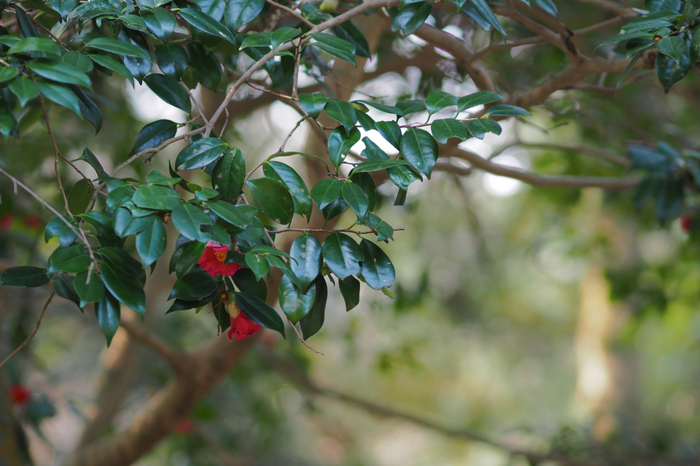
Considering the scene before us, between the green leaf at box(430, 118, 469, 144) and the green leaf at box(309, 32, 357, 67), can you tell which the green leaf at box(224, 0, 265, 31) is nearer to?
the green leaf at box(309, 32, 357, 67)

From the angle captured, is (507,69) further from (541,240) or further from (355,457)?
(355,457)

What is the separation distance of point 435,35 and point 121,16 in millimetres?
616

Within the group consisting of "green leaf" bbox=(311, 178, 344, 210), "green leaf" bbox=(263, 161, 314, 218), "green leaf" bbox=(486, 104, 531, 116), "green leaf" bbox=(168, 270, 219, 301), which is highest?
"green leaf" bbox=(486, 104, 531, 116)

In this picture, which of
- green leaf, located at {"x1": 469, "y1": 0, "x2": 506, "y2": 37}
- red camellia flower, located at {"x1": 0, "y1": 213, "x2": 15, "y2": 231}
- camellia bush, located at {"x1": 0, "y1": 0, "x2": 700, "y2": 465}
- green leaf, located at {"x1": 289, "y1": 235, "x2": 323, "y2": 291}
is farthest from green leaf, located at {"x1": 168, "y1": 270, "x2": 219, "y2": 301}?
red camellia flower, located at {"x1": 0, "y1": 213, "x2": 15, "y2": 231}

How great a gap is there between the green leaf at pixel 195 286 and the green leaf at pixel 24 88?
9.5 inches

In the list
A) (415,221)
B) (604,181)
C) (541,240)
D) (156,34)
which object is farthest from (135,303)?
(541,240)

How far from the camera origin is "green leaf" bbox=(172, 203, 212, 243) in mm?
551

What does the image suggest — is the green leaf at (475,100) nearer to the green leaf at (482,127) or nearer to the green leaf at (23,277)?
the green leaf at (482,127)

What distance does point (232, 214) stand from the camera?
1.96 feet

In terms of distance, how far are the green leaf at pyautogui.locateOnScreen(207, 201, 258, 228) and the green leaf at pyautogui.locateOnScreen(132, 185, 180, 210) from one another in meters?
0.04

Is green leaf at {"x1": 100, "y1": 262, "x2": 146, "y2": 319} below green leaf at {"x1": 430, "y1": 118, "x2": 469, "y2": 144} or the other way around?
below

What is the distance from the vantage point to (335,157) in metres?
0.71

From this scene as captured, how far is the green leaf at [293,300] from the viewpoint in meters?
0.64

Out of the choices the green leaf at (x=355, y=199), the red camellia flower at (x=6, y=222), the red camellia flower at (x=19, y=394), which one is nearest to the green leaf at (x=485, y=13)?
the green leaf at (x=355, y=199)
